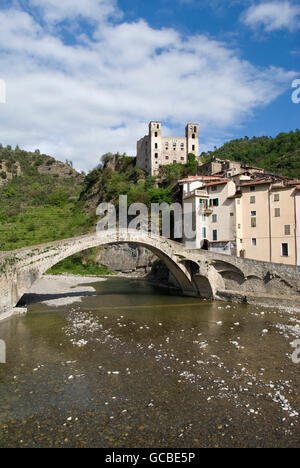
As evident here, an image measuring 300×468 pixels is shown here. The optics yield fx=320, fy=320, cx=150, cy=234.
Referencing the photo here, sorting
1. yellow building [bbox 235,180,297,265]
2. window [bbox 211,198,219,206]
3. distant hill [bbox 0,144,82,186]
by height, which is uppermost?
distant hill [bbox 0,144,82,186]

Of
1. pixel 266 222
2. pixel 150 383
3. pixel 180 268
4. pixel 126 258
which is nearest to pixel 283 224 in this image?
pixel 266 222

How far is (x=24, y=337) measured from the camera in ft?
52.6

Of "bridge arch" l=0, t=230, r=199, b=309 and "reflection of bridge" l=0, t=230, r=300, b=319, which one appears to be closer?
"bridge arch" l=0, t=230, r=199, b=309

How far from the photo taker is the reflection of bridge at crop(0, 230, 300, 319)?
65.4 ft

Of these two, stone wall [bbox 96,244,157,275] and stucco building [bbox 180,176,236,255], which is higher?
stucco building [bbox 180,176,236,255]

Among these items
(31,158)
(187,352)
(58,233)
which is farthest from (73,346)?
(31,158)

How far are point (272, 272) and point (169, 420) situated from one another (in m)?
17.7

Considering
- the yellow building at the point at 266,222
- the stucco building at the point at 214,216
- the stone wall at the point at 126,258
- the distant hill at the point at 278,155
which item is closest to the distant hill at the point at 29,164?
the distant hill at the point at 278,155

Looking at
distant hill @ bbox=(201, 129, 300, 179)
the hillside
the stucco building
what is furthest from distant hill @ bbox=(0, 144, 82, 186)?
the stucco building

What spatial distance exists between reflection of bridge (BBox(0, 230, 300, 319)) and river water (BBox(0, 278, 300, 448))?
281 cm

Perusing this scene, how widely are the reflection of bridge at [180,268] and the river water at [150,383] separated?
2.81 m

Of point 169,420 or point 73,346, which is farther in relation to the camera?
point 73,346

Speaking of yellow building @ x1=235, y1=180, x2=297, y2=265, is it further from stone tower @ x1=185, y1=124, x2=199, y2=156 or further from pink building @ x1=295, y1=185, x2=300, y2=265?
stone tower @ x1=185, y1=124, x2=199, y2=156

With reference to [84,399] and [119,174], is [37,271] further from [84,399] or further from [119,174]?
[119,174]
